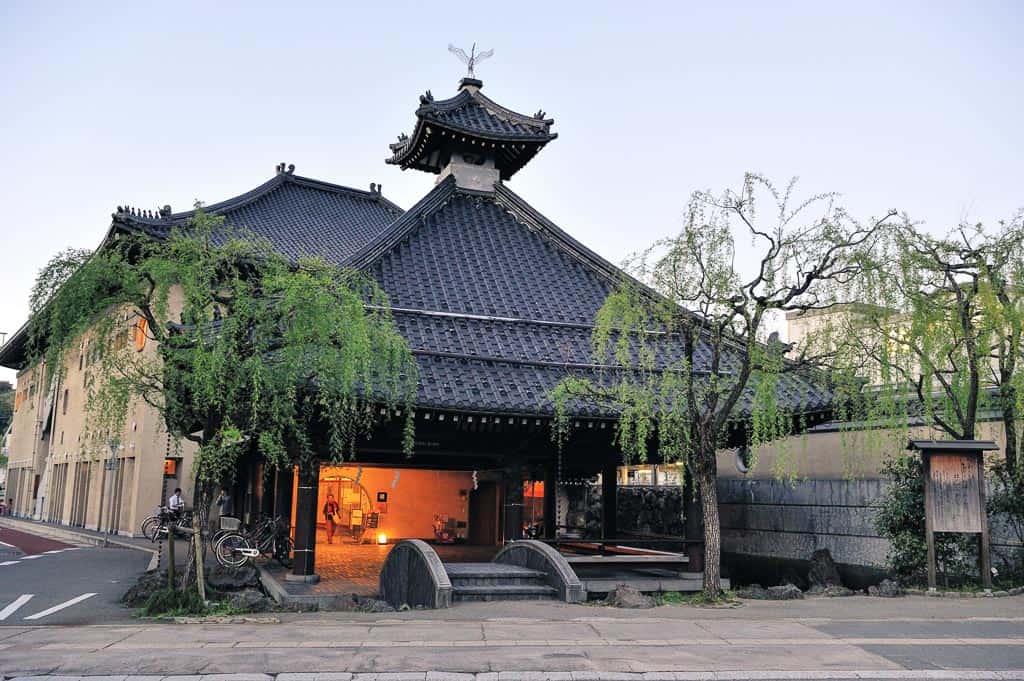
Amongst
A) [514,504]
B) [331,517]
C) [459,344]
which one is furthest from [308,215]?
[514,504]

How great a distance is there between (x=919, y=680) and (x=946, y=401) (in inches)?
337

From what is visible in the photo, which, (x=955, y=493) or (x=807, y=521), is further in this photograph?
(x=807, y=521)

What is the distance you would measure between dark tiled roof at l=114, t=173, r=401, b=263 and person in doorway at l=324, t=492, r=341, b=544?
7.39 m

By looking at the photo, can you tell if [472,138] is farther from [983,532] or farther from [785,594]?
[983,532]

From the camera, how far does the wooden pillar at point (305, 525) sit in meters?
14.4

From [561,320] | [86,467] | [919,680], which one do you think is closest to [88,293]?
[561,320]

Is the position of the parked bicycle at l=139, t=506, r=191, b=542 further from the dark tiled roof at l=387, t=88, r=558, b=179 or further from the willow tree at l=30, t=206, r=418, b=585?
the dark tiled roof at l=387, t=88, r=558, b=179

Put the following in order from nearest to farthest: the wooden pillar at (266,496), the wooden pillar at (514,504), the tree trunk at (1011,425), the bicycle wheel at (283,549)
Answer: the tree trunk at (1011,425) → the wooden pillar at (514,504) → the bicycle wheel at (283,549) → the wooden pillar at (266,496)

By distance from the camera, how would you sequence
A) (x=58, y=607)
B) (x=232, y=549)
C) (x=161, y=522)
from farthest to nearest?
(x=161, y=522) < (x=232, y=549) < (x=58, y=607)

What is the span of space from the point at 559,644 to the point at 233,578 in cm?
760

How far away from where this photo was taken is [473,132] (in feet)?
68.8

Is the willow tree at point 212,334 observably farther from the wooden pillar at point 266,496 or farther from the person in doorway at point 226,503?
the person in doorway at point 226,503

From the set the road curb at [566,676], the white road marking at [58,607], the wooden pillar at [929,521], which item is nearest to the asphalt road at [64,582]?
the white road marking at [58,607]

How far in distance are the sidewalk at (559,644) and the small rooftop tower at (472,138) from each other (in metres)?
13.1
